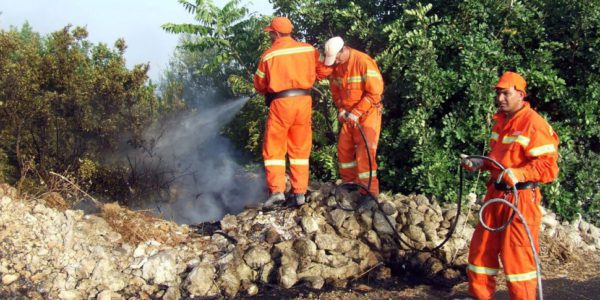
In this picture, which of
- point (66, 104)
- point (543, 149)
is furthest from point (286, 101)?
point (66, 104)

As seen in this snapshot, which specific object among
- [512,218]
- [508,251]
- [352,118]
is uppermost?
[352,118]

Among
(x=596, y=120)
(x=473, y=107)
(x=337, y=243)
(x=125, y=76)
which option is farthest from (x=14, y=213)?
(x=596, y=120)

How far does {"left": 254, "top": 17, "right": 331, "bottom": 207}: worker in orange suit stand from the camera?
6156 mm

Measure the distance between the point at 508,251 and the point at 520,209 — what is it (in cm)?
36

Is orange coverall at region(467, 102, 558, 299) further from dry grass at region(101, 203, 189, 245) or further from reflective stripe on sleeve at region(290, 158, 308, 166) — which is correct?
dry grass at region(101, 203, 189, 245)

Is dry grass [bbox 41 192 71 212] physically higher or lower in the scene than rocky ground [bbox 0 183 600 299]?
higher

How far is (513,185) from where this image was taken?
172 inches

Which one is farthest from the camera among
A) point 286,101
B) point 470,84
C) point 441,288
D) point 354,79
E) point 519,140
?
point 470,84

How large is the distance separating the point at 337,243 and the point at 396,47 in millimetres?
3120

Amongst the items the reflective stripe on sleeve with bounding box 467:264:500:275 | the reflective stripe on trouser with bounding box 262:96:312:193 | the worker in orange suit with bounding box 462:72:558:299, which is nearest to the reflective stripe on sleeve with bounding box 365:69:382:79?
the reflective stripe on trouser with bounding box 262:96:312:193

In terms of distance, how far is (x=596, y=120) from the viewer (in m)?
8.00

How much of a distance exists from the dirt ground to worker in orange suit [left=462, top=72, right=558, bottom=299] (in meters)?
0.83

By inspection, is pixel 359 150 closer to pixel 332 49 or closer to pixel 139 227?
pixel 332 49

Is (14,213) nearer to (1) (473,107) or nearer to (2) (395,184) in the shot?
(2) (395,184)
